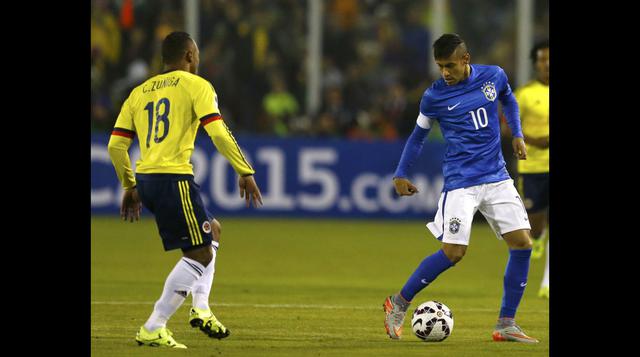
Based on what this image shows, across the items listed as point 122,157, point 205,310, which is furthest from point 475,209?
point 122,157

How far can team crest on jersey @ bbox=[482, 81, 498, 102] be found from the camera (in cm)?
924

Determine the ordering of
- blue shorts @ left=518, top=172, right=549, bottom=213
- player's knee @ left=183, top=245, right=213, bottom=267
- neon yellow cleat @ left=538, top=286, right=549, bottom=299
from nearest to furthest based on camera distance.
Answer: player's knee @ left=183, top=245, right=213, bottom=267, neon yellow cleat @ left=538, top=286, right=549, bottom=299, blue shorts @ left=518, top=172, right=549, bottom=213

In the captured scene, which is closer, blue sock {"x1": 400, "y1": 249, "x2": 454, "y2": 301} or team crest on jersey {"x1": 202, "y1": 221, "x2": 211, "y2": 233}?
team crest on jersey {"x1": 202, "y1": 221, "x2": 211, "y2": 233}

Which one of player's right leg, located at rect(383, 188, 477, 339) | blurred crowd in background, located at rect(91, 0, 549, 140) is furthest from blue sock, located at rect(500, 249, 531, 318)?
blurred crowd in background, located at rect(91, 0, 549, 140)

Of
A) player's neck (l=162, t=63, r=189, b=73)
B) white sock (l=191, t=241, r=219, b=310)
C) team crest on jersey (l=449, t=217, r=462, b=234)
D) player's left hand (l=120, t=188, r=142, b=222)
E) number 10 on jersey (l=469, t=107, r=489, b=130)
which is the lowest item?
white sock (l=191, t=241, r=219, b=310)

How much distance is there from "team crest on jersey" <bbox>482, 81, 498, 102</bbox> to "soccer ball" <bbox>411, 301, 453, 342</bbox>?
155 cm

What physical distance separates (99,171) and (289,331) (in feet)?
37.3

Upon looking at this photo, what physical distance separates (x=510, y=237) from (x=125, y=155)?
2.78m

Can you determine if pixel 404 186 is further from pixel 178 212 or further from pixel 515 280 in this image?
pixel 178 212

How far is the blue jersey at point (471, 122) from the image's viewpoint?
9.22 metres

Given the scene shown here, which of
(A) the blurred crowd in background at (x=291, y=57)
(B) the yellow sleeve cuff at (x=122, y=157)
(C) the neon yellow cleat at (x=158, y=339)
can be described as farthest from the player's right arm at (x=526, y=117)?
(A) the blurred crowd in background at (x=291, y=57)

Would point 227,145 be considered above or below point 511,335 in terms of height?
above

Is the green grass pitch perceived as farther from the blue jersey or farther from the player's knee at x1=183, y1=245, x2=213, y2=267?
the blue jersey

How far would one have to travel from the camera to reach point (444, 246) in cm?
913
